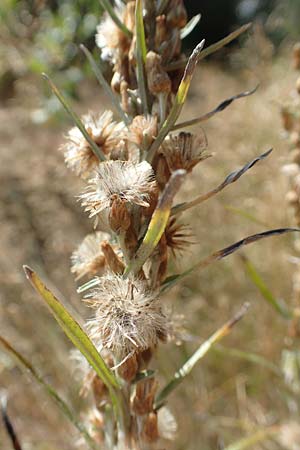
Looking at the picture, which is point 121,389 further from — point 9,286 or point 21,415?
point 9,286

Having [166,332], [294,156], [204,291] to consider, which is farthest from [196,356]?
[204,291]

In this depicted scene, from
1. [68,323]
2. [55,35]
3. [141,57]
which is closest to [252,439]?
[68,323]

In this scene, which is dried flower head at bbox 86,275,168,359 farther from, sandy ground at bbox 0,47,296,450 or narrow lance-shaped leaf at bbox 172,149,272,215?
sandy ground at bbox 0,47,296,450

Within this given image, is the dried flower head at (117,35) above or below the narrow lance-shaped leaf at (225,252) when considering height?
above

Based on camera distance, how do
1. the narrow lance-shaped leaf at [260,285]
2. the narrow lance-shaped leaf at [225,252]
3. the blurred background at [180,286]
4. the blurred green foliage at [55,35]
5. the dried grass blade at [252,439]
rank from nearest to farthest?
the narrow lance-shaped leaf at [225,252] < the narrow lance-shaped leaf at [260,285] < the dried grass blade at [252,439] < the blurred background at [180,286] < the blurred green foliage at [55,35]

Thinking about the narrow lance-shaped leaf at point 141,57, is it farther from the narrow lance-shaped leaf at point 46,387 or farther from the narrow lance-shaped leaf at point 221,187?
the narrow lance-shaped leaf at point 46,387

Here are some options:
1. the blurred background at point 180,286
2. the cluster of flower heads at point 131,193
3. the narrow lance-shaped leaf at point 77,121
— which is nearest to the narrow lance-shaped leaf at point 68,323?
the cluster of flower heads at point 131,193

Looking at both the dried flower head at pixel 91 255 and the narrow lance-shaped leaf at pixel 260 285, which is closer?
the dried flower head at pixel 91 255
